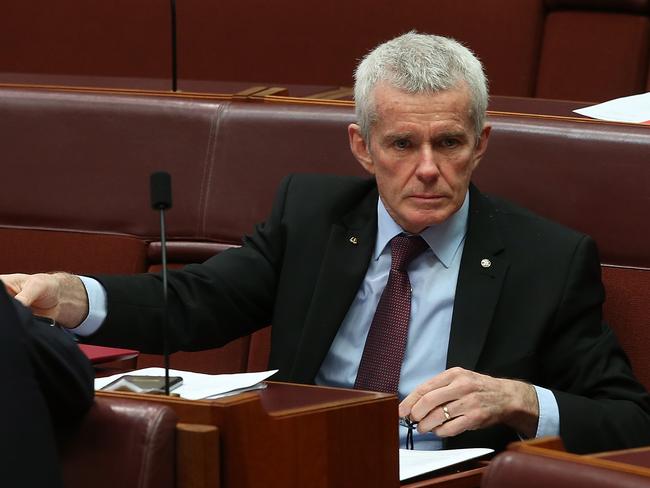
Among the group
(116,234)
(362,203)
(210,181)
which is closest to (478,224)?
(362,203)

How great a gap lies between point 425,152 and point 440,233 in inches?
3.4

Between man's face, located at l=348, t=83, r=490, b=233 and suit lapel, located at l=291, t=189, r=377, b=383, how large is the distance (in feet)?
0.19

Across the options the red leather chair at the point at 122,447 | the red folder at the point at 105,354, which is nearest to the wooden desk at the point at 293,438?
the red leather chair at the point at 122,447

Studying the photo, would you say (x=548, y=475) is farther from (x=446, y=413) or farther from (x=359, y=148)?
(x=359, y=148)

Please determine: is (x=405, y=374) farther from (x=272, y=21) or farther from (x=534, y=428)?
(x=272, y=21)

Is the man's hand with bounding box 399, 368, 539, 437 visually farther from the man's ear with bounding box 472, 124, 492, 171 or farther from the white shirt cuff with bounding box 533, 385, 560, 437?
the man's ear with bounding box 472, 124, 492, 171

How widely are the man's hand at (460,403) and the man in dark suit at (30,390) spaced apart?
0.38m

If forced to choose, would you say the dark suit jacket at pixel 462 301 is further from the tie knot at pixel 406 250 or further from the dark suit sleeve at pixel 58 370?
the dark suit sleeve at pixel 58 370

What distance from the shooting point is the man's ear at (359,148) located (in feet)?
4.45

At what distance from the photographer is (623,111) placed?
5.11 ft

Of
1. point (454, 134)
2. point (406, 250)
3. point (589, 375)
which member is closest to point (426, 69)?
point (454, 134)

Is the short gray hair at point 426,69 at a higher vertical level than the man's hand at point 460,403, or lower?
higher

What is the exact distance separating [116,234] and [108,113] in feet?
0.49

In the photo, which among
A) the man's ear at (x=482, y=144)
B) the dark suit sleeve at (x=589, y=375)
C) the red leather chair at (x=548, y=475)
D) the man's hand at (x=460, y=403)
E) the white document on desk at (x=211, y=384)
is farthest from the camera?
the man's ear at (x=482, y=144)
